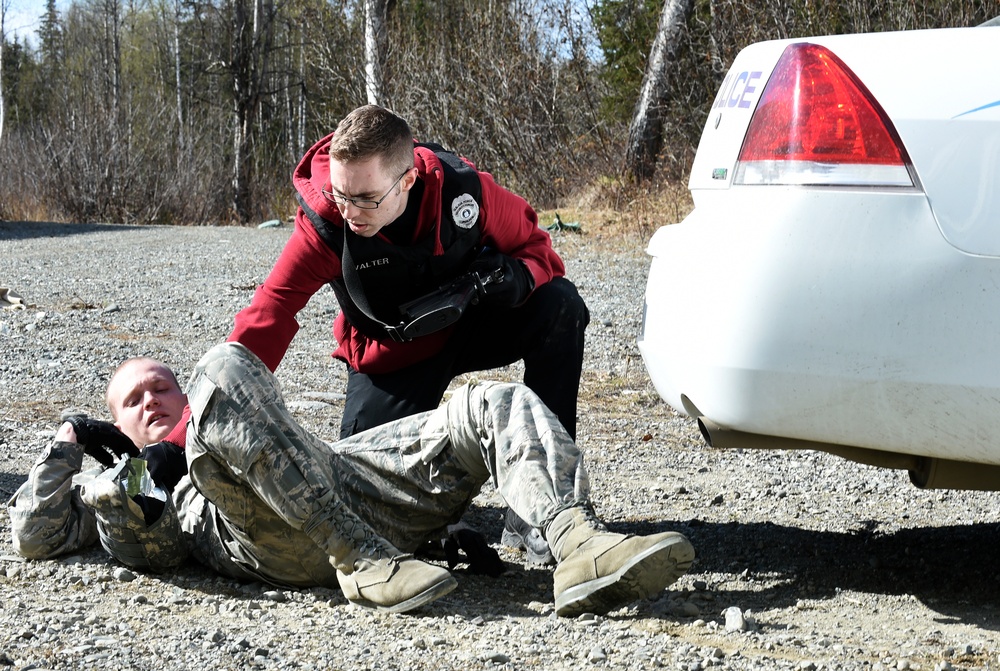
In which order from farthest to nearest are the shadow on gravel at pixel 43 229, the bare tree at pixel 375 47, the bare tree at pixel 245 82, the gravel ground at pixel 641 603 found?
the bare tree at pixel 245 82
the bare tree at pixel 375 47
the shadow on gravel at pixel 43 229
the gravel ground at pixel 641 603

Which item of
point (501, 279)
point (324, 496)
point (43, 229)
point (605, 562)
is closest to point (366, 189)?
point (501, 279)

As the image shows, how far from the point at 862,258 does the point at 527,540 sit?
52.0 inches

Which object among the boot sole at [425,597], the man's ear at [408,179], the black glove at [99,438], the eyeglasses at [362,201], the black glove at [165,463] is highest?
the man's ear at [408,179]

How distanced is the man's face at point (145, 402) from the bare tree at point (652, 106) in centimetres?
1052

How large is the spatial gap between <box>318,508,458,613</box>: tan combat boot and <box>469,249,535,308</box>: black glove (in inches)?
33.3

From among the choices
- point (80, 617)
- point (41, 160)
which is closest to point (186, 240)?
point (41, 160)

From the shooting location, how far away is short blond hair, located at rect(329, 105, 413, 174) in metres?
2.93

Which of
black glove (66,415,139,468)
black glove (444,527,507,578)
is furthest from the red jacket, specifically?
black glove (444,527,507,578)

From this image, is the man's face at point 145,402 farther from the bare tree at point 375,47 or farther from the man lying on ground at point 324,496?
the bare tree at point 375,47

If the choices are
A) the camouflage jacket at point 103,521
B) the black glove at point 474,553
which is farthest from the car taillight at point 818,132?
the camouflage jacket at point 103,521

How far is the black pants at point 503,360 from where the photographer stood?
3305mm

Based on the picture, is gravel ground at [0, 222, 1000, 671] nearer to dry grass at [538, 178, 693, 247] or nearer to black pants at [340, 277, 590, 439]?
black pants at [340, 277, 590, 439]

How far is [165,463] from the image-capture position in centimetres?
297

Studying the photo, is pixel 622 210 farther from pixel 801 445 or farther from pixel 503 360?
pixel 801 445
